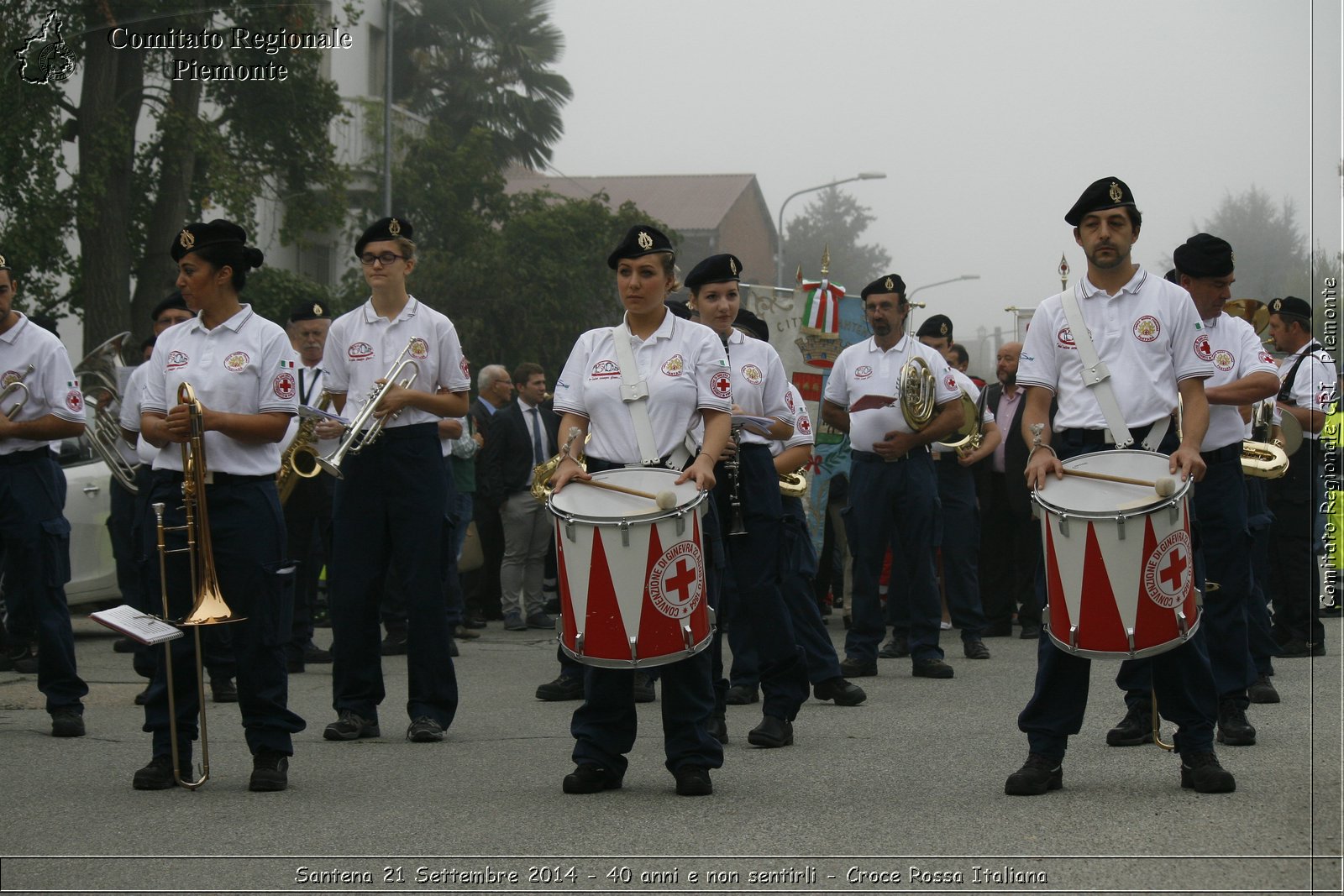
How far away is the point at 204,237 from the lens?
22.1ft

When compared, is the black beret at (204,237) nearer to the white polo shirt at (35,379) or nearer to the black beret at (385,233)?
the black beret at (385,233)

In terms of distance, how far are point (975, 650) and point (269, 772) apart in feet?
20.6

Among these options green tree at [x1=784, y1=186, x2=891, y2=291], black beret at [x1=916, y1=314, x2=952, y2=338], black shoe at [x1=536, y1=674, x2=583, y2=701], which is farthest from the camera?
green tree at [x1=784, y1=186, x2=891, y2=291]

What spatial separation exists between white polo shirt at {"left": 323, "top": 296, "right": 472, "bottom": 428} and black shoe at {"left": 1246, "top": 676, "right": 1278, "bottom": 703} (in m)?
4.43

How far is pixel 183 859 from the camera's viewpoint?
5.22 metres

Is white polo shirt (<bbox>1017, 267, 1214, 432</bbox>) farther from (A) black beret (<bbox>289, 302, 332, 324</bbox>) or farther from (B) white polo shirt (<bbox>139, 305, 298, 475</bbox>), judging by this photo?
(A) black beret (<bbox>289, 302, 332, 324</bbox>)

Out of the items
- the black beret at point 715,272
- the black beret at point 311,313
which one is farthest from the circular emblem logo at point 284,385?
the black beret at point 311,313

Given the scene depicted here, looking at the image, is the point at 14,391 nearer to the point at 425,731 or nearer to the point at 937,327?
the point at 425,731

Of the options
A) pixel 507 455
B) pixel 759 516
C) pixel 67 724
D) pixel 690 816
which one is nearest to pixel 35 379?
pixel 67 724

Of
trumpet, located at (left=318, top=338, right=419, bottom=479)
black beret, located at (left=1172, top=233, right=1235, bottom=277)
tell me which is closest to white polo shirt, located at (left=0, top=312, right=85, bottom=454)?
trumpet, located at (left=318, top=338, right=419, bottom=479)

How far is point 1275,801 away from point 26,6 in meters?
15.6

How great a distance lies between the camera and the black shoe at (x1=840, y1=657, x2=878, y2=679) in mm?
10477

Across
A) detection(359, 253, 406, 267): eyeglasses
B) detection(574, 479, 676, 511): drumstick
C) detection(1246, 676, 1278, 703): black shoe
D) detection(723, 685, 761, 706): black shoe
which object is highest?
detection(359, 253, 406, 267): eyeglasses

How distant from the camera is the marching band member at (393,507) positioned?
305 inches
